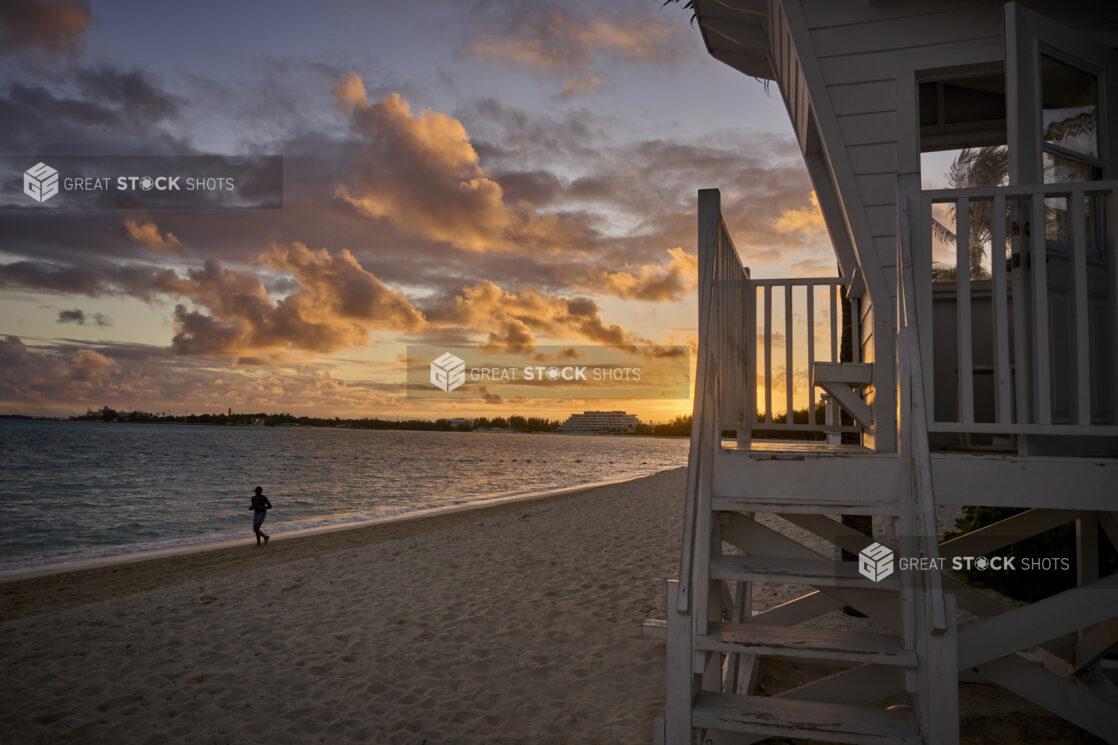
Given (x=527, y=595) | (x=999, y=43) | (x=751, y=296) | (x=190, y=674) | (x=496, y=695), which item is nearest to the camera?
(x=999, y=43)

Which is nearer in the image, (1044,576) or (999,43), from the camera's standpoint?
(999,43)

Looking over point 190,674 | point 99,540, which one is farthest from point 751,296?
point 99,540

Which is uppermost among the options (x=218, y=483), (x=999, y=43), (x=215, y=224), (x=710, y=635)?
(x=215, y=224)

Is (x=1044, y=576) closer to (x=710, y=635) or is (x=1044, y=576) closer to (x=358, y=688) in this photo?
(x=710, y=635)

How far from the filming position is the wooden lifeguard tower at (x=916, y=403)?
2.31m

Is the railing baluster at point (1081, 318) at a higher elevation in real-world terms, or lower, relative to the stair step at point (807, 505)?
higher

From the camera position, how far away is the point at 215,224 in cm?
3512

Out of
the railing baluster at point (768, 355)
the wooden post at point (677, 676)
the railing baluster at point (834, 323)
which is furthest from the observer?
the railing baluster at point (834, 323)

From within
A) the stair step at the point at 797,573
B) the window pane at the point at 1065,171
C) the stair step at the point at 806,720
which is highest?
the window pane at the point at 1065,171

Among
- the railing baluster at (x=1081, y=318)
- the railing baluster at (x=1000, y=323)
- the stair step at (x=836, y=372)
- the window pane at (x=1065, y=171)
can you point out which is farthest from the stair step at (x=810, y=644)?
the window pane at (x=1065, y=171)

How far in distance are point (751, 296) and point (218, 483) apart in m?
34.0

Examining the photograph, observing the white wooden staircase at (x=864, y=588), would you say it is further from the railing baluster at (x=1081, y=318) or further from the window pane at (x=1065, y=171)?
the window pane at (x=1065, y=171)

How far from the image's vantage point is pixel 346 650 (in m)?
5.63

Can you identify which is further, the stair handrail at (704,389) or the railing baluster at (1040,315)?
the railing baluster at (1040,315)
